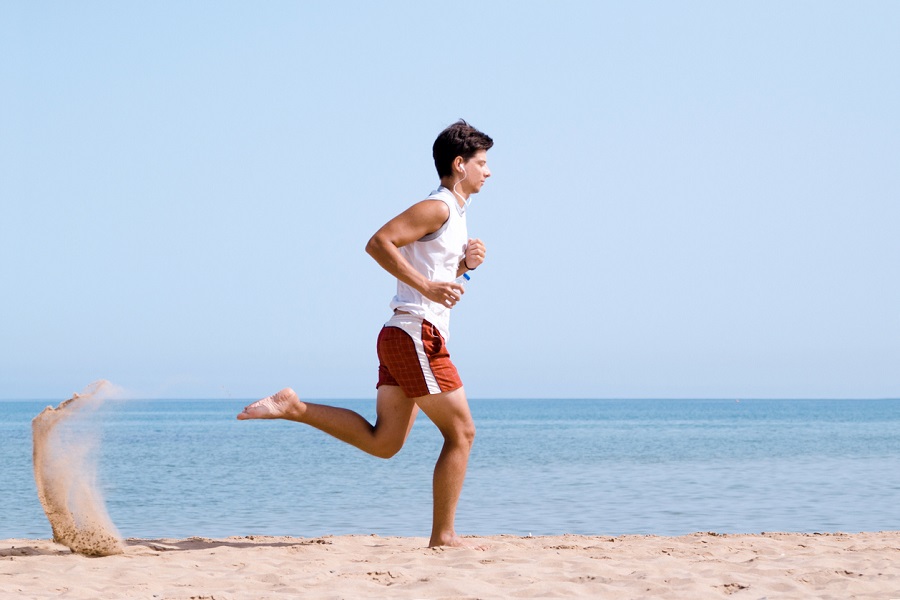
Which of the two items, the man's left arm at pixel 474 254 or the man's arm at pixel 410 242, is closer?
the man's arm at pixel 410 242

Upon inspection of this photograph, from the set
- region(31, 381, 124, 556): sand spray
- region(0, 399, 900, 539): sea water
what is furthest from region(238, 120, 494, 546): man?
region(0, 399, 900, 539): sea water

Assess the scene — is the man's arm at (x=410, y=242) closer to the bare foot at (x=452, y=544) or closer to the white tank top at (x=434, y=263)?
Answer: the white tank top at (x=434, y=263)

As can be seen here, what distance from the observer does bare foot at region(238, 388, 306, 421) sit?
440 centimetres

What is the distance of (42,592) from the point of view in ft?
12.2

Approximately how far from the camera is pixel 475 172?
476 centimetres

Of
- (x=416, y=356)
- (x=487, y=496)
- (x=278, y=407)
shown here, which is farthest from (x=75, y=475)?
(x=487, y=496)

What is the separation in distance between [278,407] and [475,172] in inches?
56.1

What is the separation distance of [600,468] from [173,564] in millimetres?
13325

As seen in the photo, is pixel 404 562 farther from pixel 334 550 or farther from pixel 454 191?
pixel 454 191

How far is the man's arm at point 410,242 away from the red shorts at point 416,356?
0.60 feet

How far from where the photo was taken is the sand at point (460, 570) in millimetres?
3637

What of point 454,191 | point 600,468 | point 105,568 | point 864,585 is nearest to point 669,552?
point 864,585

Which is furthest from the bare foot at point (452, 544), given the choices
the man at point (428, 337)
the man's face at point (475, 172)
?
the man's face at point (475, 172)

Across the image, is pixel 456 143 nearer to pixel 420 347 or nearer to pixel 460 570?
pixel 420 347
